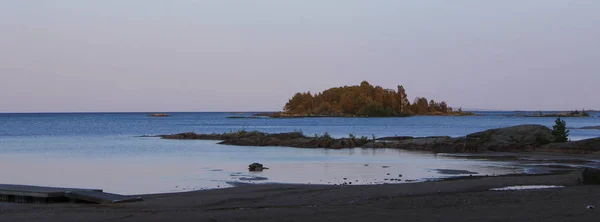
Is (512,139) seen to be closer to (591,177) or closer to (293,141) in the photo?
(293,141)

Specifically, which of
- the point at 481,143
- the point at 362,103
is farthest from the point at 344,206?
the point at 362,103

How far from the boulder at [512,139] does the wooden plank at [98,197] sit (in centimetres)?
2876

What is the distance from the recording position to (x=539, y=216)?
40.0ft

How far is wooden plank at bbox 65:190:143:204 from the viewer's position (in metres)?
16.3

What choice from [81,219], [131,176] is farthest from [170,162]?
[81,219]

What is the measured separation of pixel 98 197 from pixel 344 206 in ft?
19.8

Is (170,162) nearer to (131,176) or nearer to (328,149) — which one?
(131,176)

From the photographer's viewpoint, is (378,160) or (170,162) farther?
(378,160)

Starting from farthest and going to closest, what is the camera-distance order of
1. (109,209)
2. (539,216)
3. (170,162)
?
(170,162), (109,209), (539,216)

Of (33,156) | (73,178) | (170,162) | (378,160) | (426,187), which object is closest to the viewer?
(426,187)

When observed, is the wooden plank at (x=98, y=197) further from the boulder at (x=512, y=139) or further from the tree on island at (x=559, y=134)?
the tree on island at (x=559, y=134)

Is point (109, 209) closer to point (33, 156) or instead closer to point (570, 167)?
point (570, 167)

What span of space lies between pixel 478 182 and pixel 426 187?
85.4 inches

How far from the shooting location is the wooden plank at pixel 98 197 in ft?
53.5
